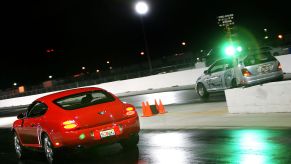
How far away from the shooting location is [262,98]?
1175 centimetres

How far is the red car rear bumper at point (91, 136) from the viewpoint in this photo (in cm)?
845

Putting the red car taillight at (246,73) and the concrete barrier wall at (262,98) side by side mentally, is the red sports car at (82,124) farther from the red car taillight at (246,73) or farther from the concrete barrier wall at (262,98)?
the red car taillight at (246,73)

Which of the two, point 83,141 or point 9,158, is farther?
point 9,158

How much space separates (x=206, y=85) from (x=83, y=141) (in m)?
11.4

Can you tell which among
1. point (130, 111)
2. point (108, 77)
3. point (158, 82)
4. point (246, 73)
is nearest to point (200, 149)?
point (130, 111)

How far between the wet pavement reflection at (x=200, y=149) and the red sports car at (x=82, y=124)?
0.37 meters

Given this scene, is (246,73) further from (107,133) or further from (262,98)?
(107,133)

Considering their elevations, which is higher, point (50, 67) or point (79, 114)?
point (50, 67)

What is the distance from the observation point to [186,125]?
40.1ft

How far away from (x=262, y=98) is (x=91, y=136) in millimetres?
5336

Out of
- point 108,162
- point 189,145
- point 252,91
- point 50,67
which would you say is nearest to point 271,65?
point 252,91

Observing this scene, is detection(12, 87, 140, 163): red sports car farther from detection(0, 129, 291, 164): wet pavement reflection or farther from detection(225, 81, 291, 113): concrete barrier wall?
detection(225, 81, 291, 113): concrete barrier wall

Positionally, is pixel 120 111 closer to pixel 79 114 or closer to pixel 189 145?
pixel 79 114

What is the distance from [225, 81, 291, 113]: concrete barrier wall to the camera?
1112 centimetres
